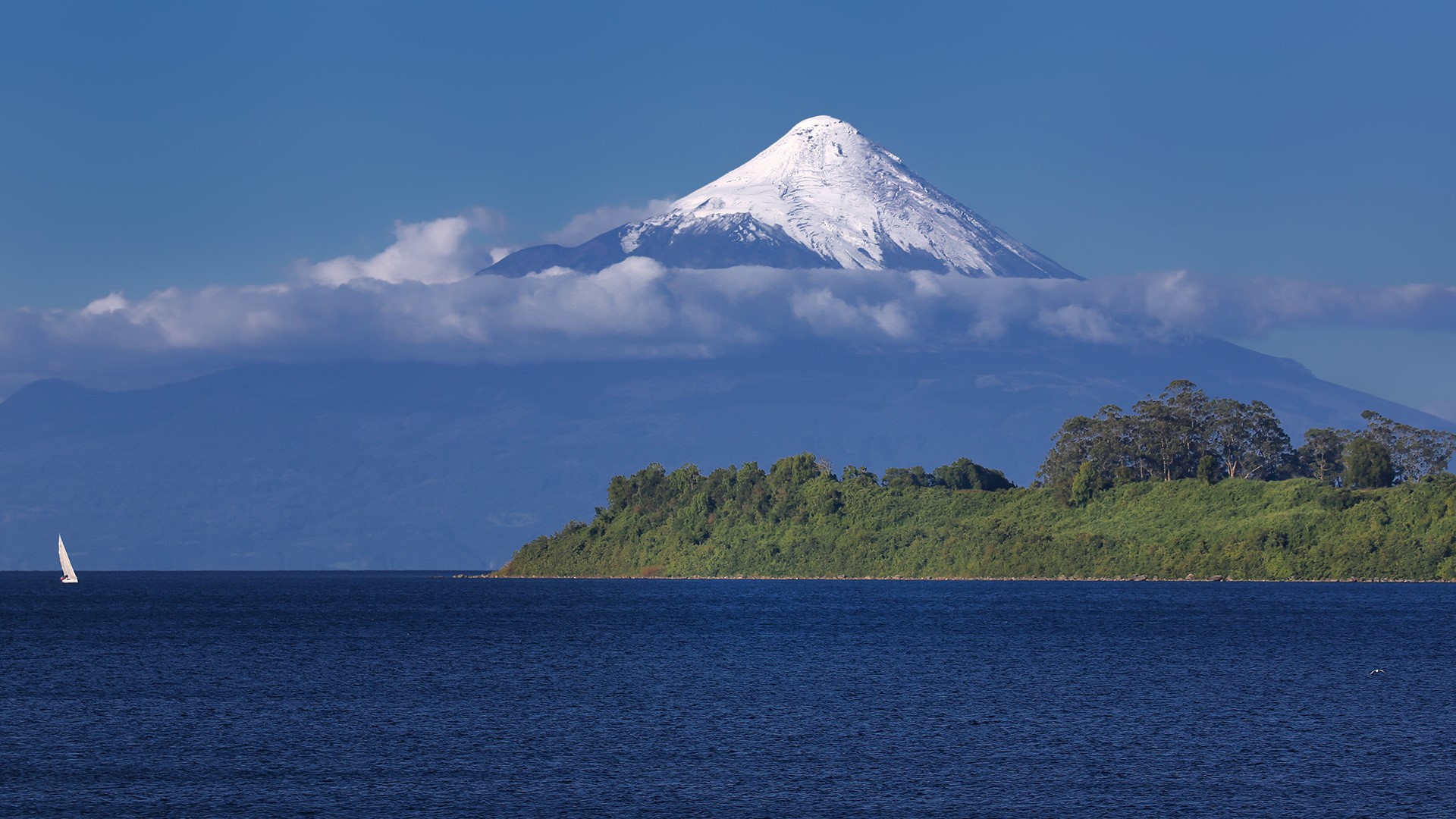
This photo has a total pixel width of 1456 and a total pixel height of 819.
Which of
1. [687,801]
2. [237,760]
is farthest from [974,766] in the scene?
[237,760]

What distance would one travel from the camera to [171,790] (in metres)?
46.8

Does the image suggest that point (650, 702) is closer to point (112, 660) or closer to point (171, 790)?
point (171, 790)

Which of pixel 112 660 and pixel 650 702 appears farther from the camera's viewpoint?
pixel 112 660

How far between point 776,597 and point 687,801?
12439cm

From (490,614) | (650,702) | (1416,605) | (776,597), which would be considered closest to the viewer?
(650,702)

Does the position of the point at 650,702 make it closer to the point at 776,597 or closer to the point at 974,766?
the point at 974,766

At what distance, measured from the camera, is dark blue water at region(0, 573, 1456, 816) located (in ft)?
152

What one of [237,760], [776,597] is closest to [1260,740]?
[237,760]

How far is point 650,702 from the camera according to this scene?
67875 millimetres

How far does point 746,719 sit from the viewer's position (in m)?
62.5

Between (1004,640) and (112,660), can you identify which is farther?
(1004,640)

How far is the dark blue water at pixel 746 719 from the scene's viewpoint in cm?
4619

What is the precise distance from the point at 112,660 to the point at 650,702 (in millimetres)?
39044

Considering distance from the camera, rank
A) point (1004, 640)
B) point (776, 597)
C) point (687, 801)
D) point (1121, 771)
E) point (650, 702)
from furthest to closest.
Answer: point (776, 597) < point (1004, 640) < point (650, 702) < point (1121, 771) < point (687, 801)
